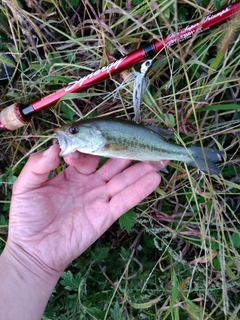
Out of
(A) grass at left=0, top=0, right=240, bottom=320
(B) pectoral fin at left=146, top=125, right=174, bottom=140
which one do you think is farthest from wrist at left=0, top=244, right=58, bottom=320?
(B) pectoral fin at left=146, top=125, right=174, bottom=140

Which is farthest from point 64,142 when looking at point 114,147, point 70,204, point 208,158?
point 208,158

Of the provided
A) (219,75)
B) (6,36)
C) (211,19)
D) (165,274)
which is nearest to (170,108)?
(219,75)

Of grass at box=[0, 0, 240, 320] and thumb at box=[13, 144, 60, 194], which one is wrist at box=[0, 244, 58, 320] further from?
thumb at box=[13, 144, 60, 194]

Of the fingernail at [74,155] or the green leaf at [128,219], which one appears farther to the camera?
the green leaf at [128,219]

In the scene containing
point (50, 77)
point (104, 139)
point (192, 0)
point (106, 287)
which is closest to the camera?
point (104, 139)

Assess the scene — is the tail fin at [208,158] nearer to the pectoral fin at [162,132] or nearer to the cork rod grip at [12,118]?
the pectoral fin at [162,132]

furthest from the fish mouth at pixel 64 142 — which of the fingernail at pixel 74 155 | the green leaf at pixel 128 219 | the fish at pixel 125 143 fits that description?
the green leaf at pixel 128 219

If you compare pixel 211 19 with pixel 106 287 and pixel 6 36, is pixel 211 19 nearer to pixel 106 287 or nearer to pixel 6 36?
pixel 6 36
